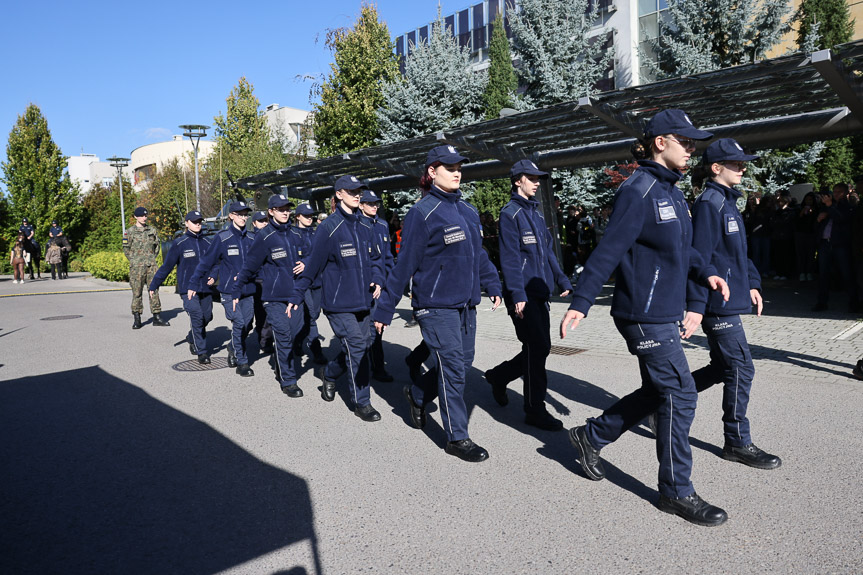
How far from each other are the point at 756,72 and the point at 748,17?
1672 cm

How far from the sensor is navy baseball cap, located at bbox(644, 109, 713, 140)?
3668mm

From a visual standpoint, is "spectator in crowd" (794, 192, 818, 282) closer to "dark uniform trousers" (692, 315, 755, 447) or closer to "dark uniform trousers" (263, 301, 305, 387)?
"dark uniform trousers" (692, 315, 755, 447)

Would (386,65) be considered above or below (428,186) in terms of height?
above

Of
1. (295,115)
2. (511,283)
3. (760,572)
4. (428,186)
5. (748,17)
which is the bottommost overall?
(760,572)

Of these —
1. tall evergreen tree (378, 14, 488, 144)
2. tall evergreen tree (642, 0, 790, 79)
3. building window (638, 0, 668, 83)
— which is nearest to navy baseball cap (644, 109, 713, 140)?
tall evergreen tree (642, 0, 790, 79)

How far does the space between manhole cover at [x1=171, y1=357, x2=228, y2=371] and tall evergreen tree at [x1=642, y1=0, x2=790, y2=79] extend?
62.3ft

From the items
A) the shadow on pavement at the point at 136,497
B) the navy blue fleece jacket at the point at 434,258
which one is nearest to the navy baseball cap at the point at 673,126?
the navy blue fleece jacket at the point at 434,258

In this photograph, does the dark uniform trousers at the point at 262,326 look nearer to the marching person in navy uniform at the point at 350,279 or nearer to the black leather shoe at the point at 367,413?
the marching person in navy uniform at the point at 350,279

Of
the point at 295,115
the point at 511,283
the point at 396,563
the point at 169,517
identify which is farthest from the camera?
the point at 295,115

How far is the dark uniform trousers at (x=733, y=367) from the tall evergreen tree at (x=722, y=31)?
20.4 meters

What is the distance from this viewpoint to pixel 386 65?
28.1 meters

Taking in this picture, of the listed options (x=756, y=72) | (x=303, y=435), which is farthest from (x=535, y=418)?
(x=756, y=72)

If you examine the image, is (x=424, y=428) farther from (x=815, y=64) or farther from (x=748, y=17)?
(x=748, y=17)

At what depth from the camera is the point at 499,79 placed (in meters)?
28.0
